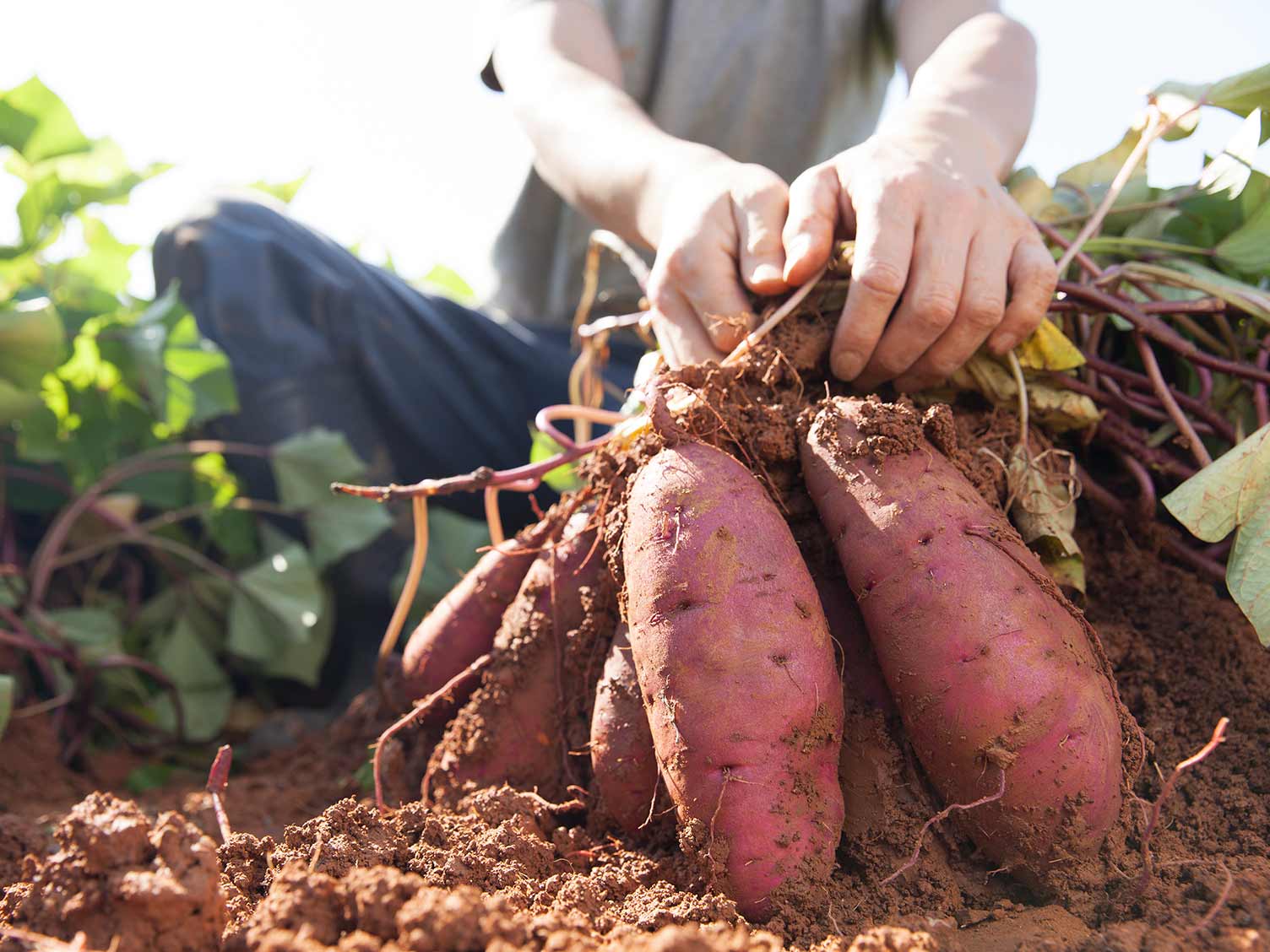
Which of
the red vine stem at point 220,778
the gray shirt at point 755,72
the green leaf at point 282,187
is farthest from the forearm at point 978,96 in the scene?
the green leaf at point 282,187

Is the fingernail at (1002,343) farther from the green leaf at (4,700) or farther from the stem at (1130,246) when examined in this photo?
the green leaf at (4,700)

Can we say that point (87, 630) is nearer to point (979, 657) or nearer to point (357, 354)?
point (357, 354)

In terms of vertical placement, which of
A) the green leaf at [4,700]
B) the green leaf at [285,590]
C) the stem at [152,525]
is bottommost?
the green leaf at [285,590]

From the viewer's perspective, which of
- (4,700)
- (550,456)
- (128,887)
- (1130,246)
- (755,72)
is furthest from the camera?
(755,72)

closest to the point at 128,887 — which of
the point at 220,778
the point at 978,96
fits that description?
the point at 220,778

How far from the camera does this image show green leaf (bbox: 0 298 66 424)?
1.84 meters

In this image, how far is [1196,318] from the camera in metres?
1.39

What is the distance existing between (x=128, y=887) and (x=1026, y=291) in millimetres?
1076

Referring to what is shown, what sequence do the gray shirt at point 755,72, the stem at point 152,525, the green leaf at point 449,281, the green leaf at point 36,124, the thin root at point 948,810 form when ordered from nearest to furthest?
the thin root at point 948,810 < the stem at point 152,525 < the green leaf at point 36,124 < the gray shirt at point 755,72 < the green leaf at point 449,281

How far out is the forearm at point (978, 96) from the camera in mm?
1291

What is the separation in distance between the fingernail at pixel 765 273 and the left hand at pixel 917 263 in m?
0.02

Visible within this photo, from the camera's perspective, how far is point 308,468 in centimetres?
213

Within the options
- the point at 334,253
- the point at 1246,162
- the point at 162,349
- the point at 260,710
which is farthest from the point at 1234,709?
the point at 334,253

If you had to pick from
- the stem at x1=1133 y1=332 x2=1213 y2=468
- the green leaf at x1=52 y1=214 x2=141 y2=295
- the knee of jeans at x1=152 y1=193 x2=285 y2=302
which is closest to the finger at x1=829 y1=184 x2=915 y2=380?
the stem at x1=1133 y1=332 x2=1213 y2=468
